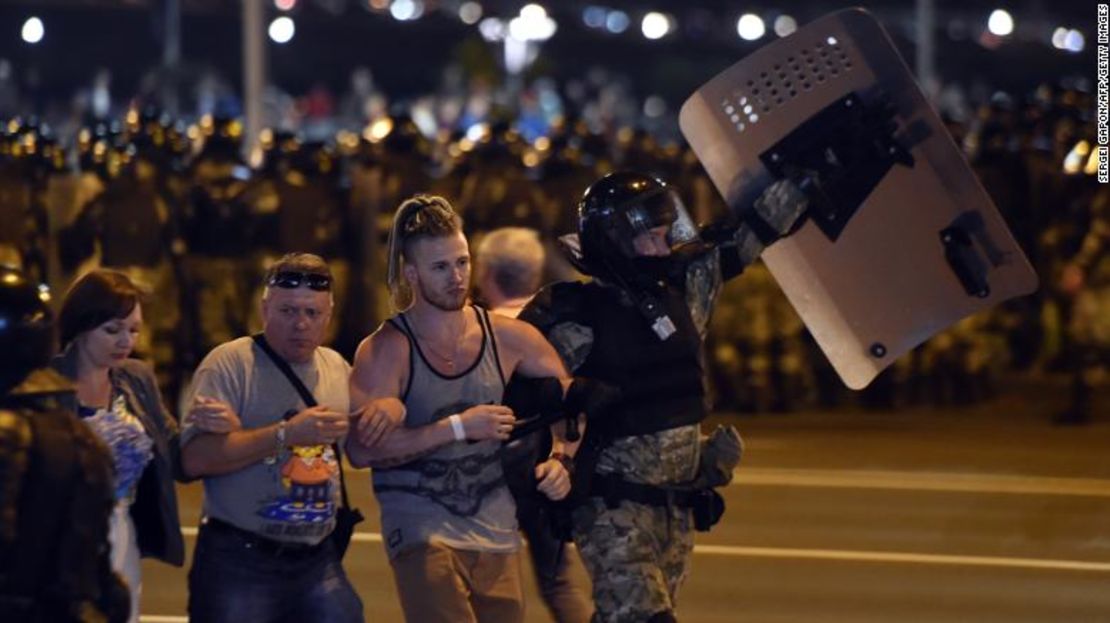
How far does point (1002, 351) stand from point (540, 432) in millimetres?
11939

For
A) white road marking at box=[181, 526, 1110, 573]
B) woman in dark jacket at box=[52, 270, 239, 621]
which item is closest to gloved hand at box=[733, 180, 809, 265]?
woman in dark jacket at box=[52, 270, 239, 621]

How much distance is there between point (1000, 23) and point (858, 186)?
71164 millimetres

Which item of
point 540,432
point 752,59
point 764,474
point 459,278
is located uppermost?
point 752,59

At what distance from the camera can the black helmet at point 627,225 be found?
22.1 ft

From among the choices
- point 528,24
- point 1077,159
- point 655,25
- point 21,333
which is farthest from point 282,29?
point 21,333

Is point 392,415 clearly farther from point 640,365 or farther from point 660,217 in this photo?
point 660,217

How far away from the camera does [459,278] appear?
667cm

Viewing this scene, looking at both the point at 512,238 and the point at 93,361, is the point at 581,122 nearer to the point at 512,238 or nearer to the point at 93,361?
the point at 512,238

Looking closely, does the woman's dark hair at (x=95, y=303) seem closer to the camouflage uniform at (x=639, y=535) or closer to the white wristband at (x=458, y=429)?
the white wristband at (x=458, y=429)

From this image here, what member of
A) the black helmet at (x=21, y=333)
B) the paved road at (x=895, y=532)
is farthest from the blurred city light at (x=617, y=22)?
the black helmet at (x=21, y=333)

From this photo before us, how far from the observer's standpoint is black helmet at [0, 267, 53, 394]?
501 centimetres

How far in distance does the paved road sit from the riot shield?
3.40 metres

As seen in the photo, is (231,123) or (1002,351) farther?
(1002,351)

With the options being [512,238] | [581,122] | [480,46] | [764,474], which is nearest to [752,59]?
[512,238]
